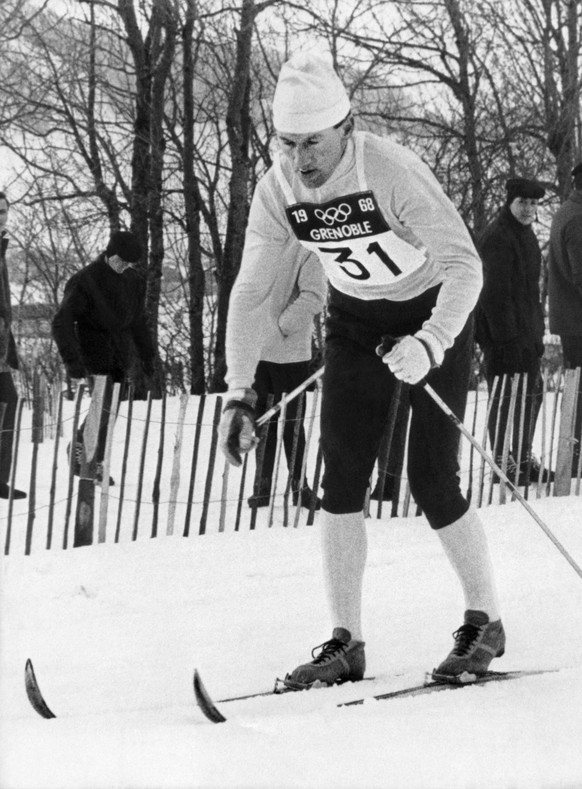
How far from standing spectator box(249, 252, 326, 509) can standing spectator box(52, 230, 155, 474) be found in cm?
117

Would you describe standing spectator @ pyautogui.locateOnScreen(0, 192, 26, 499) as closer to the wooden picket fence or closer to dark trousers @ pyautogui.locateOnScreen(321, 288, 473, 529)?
the wooden picket fence

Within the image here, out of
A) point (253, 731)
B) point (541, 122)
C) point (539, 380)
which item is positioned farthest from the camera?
point (541, 122)

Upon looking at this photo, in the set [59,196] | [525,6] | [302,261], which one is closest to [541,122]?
[525,6]

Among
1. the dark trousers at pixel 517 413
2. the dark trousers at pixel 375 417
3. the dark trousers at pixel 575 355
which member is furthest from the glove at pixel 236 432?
the dark trousers at pixel 575 355

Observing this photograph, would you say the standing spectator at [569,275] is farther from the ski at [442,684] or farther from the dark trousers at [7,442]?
the ski at [442,684]

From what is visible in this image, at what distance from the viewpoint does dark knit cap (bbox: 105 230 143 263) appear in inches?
230

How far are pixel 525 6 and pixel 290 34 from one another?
2.84 meters

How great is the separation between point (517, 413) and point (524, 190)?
4.05ft

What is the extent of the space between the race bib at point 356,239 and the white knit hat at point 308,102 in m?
0.20

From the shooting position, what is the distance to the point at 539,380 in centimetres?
573

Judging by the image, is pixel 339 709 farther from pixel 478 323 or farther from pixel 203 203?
pixel 203 203

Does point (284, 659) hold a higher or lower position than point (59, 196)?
lower

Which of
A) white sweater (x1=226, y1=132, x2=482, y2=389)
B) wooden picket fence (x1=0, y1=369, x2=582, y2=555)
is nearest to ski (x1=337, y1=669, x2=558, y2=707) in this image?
white sweater (x1=226, y1=132, x2=482, y2=389)

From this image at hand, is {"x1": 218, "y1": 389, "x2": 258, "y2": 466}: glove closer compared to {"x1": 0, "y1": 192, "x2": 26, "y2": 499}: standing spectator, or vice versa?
{"x1": 218, "y1": 389, "x2": 258, "y2": 466}: glove
